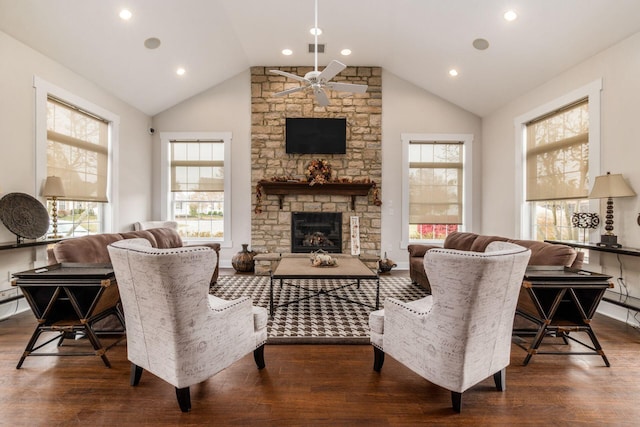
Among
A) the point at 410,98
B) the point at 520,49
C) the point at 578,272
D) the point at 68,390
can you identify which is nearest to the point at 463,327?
the point at 578,272

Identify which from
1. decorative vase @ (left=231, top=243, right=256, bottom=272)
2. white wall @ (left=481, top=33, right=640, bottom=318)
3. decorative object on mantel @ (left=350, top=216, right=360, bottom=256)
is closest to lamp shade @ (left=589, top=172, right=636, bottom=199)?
white wall @ (left=481, top=33, right=640, bottom=318)

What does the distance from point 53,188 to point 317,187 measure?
362cm

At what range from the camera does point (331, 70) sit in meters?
3.11

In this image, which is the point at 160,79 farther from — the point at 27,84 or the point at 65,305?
the point at 65,305

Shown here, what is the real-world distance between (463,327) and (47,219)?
4.12 meters

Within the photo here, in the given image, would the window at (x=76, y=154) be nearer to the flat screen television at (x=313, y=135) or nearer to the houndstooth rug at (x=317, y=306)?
the houndstooth rug at (x=317, y=306)

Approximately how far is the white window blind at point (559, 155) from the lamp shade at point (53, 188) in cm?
600

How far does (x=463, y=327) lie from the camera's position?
1636 millimetres

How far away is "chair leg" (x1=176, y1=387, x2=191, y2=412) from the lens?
1729 mm

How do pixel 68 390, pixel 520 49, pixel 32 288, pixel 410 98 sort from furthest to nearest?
pixel 410 98
pixel 520 49
pixel 32 288
pixel 68 390

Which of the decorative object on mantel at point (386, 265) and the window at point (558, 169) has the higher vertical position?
the window at point (558, 169)

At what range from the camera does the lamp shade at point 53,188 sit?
11.6ft

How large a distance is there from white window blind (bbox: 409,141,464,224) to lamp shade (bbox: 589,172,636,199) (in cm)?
271

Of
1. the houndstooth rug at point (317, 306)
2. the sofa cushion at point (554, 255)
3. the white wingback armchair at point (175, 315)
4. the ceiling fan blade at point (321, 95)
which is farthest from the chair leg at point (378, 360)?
the ceiling fan blade at point (321, 95)
